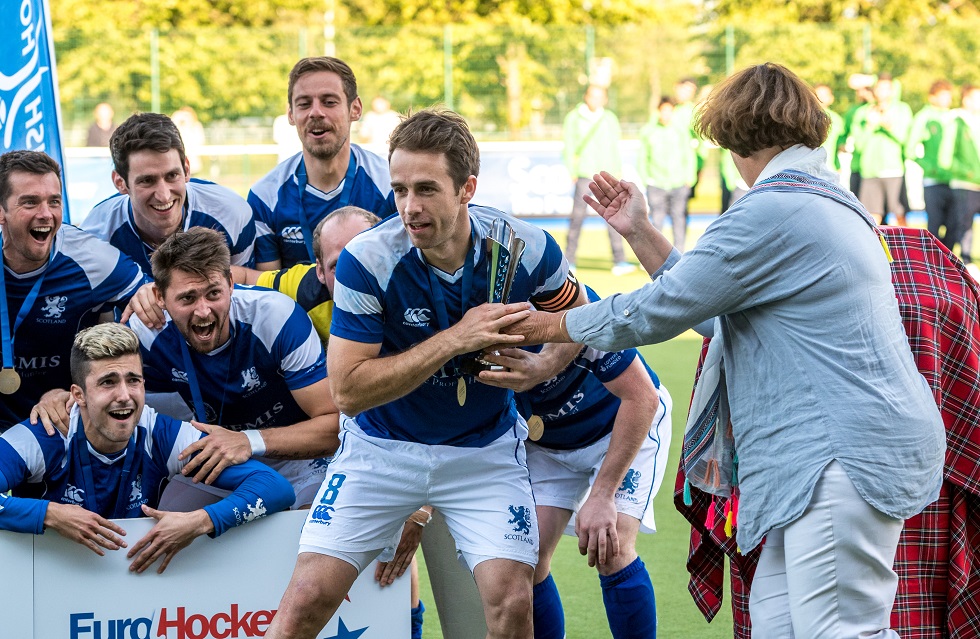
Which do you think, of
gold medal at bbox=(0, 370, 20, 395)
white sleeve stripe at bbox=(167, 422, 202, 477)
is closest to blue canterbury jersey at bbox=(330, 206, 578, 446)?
white sleeve stripe at bbox=(167, 422, 202, 477)

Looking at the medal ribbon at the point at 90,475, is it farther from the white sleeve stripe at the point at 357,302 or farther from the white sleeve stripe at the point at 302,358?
the white sleeve stripe at the point at 357,302

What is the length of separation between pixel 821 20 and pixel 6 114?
3909 cm

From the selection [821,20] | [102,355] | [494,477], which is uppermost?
[821,20]

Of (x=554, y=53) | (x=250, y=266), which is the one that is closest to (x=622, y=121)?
(x=554, y=53)

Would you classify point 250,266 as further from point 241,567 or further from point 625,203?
point 625,203

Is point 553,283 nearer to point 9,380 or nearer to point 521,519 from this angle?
point 521,519

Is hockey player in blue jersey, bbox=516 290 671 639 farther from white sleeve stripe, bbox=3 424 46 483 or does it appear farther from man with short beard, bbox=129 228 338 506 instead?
white sleeve stripe, bbox=3 424 46 483

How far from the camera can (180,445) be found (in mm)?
4129

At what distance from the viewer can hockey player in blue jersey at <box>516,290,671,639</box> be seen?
4.13m

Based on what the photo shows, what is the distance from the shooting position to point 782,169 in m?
3.08

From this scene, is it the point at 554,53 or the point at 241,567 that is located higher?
the point at 554,53

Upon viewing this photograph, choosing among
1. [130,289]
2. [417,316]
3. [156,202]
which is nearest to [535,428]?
[417,316]

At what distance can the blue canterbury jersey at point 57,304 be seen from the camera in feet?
15.0

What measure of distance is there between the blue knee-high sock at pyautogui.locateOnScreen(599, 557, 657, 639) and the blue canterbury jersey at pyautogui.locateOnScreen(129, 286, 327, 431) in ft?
4.17
